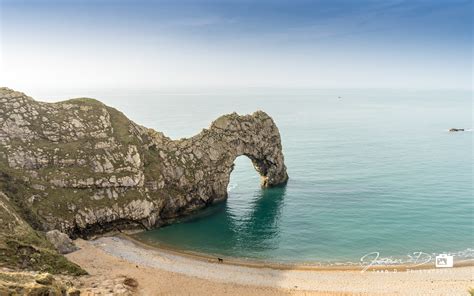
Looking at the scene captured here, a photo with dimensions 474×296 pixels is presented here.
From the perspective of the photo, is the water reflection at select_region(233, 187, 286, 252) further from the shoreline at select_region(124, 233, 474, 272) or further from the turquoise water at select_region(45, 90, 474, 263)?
the shoreline at select_region(124, 233, 474, 272)

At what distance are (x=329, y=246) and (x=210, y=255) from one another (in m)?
17.7

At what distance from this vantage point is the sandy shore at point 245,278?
150 feet

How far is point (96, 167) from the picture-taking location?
6425 cm

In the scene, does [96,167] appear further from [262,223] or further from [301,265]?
[301,265]

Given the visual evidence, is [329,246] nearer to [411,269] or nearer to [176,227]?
[411,269]

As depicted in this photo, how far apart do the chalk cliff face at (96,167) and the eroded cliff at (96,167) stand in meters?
0.14

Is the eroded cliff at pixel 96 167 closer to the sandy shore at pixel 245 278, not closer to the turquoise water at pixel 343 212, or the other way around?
the turquoise water at pixel 343 212

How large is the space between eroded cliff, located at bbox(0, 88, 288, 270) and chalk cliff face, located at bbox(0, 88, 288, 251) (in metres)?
0.14

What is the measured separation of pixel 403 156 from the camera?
399 ft

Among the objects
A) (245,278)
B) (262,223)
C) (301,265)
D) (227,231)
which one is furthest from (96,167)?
(301,265)

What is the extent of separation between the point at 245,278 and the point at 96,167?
102 ft

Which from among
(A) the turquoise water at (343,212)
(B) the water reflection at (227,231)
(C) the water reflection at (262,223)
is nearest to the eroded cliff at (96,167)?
(B) the water reflection at (227,231)

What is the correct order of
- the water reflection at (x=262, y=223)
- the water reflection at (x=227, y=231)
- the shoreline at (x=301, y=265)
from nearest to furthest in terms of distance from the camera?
the shoreline at (x=301, y=265)
the water reflection at (x=227, y=231)
the water reflection at (x=262, y=223)

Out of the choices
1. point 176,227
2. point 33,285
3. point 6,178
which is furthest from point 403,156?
point 33,285
